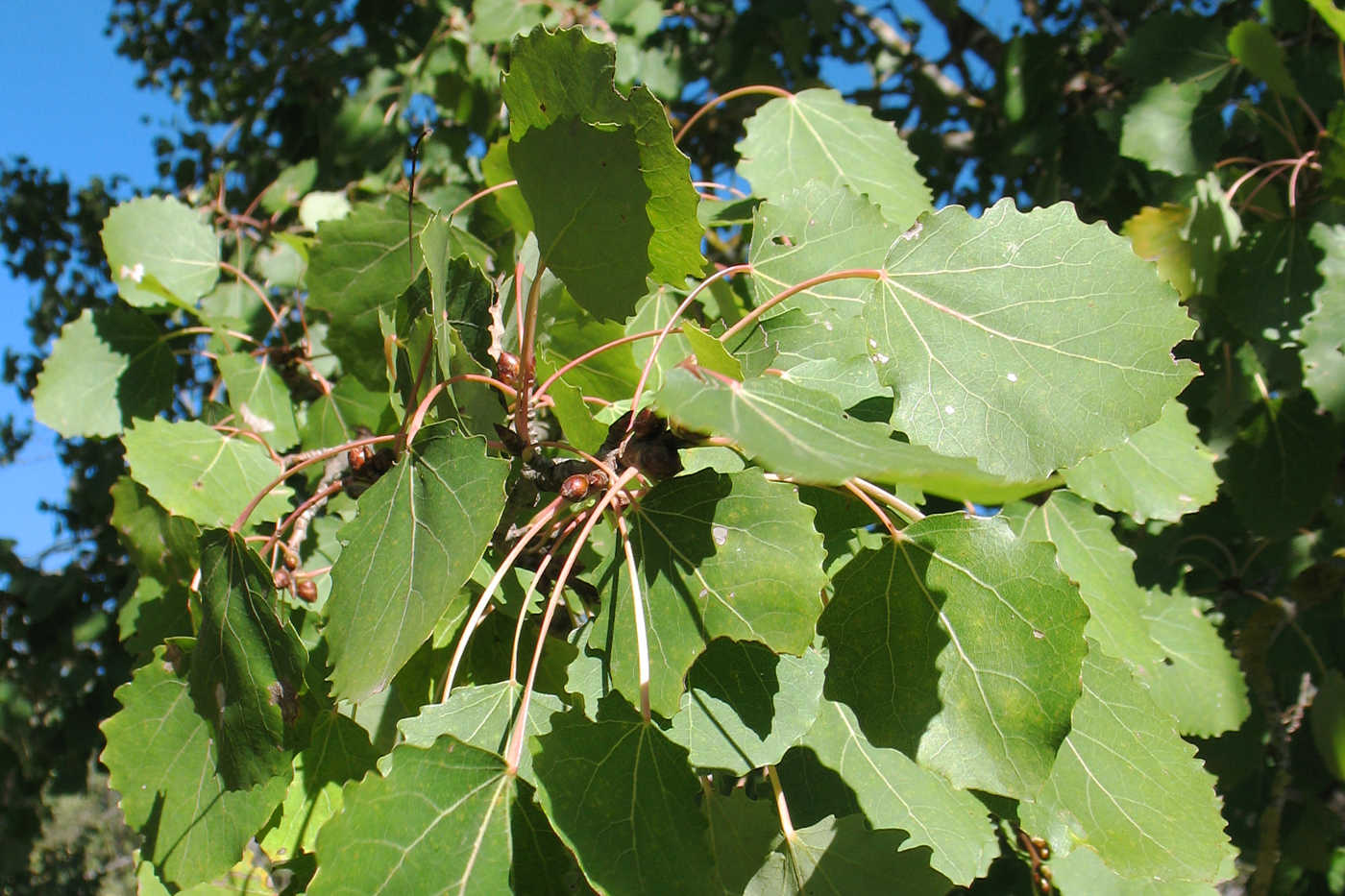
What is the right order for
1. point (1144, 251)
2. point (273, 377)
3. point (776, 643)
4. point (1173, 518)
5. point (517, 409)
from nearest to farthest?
point (776, 643)
point (517, 409)
point (1173, 518)
point (273, 377)
point (1144, 251)

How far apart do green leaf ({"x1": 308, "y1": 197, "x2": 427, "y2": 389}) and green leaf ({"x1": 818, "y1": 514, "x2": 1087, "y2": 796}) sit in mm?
840

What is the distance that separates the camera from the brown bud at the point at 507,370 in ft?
3.71

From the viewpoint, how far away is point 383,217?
146cm

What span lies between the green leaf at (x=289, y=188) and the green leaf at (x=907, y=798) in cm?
261

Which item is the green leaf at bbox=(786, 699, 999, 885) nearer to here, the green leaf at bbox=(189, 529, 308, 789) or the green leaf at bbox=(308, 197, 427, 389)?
the green leaf at bbox=(189, 529, 308, 789)

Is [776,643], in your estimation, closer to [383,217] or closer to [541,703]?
[541,703]

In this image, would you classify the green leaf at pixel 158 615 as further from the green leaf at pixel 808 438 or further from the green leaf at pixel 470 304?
the green leaf at pixel 808 438

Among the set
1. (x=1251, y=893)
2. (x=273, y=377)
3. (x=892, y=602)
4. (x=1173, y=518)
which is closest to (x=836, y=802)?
(x=892, y=602)

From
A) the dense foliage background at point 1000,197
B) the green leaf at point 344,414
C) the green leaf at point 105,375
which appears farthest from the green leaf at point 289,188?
the green leaf at point 344,414

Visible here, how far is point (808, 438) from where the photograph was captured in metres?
0.73

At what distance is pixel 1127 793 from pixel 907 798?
0.72 feet

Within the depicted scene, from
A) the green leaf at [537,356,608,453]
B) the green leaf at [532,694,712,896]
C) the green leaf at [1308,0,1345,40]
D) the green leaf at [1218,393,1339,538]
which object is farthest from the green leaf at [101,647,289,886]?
the green leaf at [1218,393,1339,538]

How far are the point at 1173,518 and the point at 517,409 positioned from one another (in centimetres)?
98

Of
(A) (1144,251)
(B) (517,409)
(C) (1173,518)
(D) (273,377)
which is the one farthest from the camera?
(A) (1144,251)
